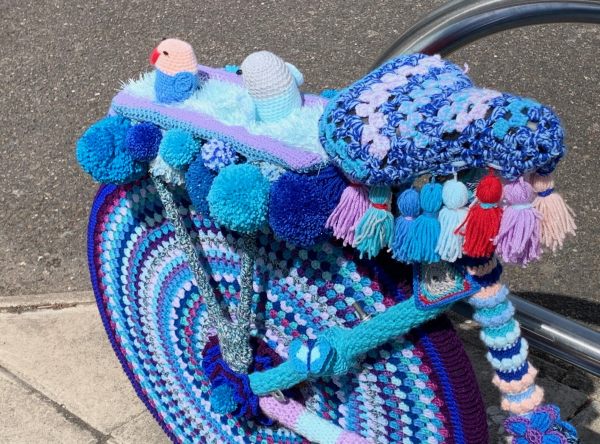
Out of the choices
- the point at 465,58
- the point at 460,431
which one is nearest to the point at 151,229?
the point at 460,431

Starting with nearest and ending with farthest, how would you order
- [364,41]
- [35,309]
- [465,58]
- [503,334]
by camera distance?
[503,334] → [35,309] → [465,58] → [364,41]

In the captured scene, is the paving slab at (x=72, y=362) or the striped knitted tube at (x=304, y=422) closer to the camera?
the striped knitted tube at (x=304, y=422)

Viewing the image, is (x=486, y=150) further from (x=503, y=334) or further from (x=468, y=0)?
(x=468, y=0)

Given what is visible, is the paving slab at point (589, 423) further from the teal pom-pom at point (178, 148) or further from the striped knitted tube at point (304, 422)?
the teal pom-pom at point (178, 148)

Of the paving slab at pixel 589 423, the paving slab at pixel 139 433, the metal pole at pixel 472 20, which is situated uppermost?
the metal pole at pixel 472 20

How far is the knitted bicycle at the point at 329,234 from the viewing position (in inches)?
35.1

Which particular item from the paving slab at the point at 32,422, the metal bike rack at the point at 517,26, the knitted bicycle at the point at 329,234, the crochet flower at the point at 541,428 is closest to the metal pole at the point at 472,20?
the metal bike rack at the point at 517,26

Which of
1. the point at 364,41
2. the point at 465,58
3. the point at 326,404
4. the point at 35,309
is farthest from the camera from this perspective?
the point at 364,41

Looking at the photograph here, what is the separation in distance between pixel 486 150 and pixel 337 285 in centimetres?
33

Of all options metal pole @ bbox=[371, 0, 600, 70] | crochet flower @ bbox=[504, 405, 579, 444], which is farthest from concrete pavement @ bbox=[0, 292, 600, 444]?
metal pole @ bbox=[371, 0, 600, 70]

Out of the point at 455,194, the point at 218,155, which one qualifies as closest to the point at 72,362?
the point at 218,155

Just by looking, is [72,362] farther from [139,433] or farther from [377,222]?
[377,222]

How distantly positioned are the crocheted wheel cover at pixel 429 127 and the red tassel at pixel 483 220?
0.02 metres

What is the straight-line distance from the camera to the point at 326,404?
126cm
